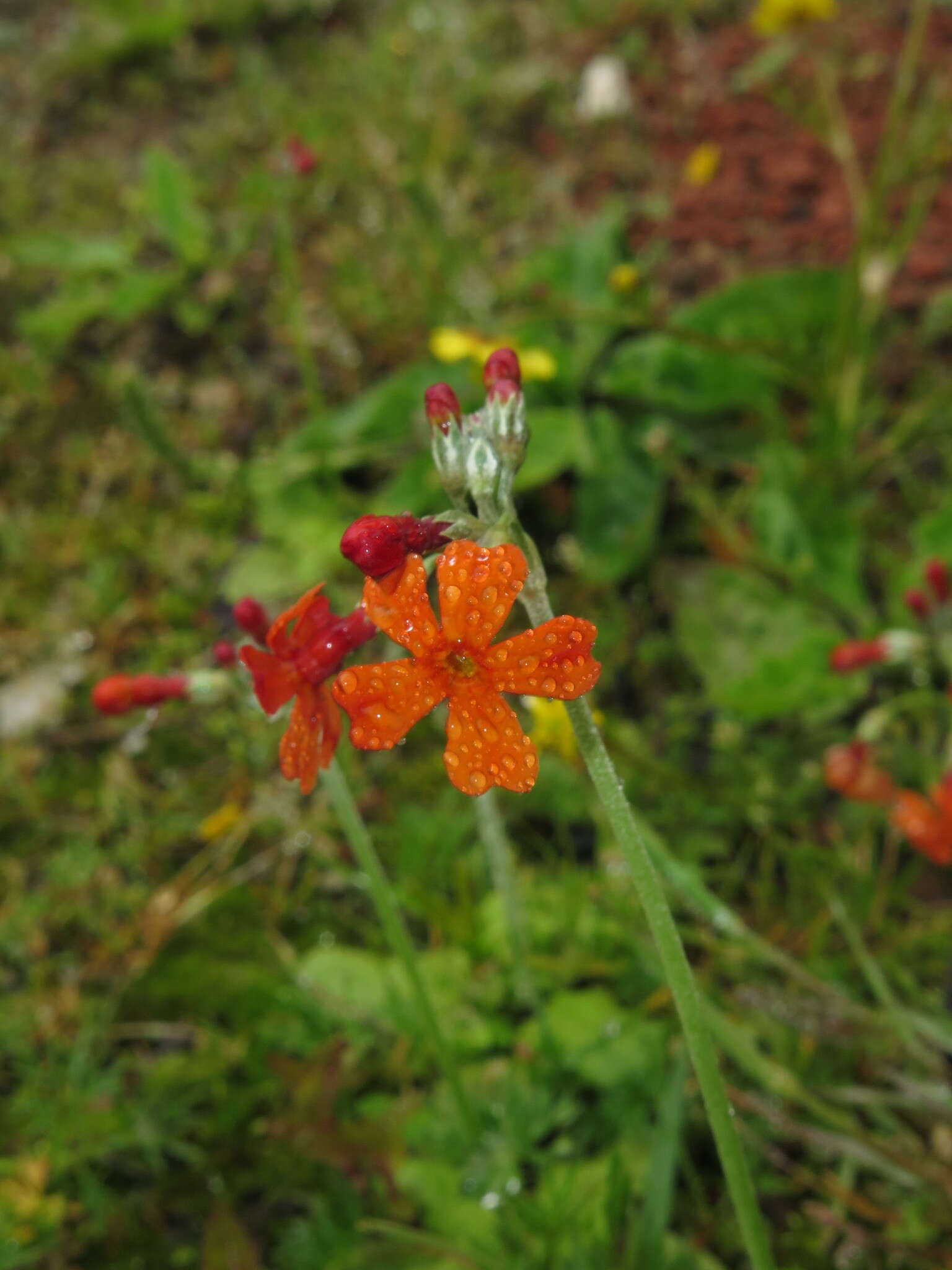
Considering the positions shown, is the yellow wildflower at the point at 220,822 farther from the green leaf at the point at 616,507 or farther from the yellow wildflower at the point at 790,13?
the yellow wildflower at the point at 790,13

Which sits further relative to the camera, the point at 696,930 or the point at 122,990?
the point at 122,990

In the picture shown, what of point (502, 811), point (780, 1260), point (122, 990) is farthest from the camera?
point (502, 811)

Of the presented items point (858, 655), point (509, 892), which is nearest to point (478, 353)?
point (858, 655)

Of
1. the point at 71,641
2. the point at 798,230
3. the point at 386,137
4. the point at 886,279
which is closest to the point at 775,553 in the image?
the point at 886,279

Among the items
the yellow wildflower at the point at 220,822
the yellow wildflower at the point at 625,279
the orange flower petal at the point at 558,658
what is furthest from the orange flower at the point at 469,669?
the yellow wildflower at the point at 625,279

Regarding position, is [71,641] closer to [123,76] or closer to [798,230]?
[798,230]

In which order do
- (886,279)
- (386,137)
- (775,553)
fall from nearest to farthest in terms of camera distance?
(775,553)
(886,279)
(386,137)

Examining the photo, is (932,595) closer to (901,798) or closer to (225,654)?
(901,798)
